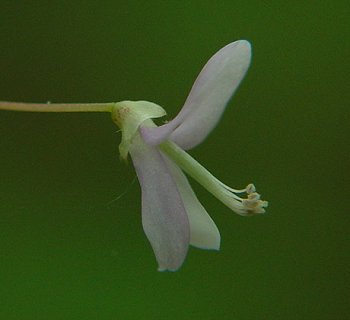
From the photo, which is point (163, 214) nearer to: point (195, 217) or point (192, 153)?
point (195, 217)

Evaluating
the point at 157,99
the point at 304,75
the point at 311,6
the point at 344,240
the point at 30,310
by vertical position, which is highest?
the point at 311,6

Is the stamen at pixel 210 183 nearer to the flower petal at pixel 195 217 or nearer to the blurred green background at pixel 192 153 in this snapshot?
the flower petal at pixel 195 217

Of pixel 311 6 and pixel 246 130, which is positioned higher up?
pixel 311 6

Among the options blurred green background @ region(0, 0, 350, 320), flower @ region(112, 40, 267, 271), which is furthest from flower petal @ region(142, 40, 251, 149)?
blurred green background @ region(0, 0, 350, 320)

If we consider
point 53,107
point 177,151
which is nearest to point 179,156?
point 177,151

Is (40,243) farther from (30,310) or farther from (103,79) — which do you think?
(103,79)

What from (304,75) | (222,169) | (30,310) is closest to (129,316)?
(30,310)
